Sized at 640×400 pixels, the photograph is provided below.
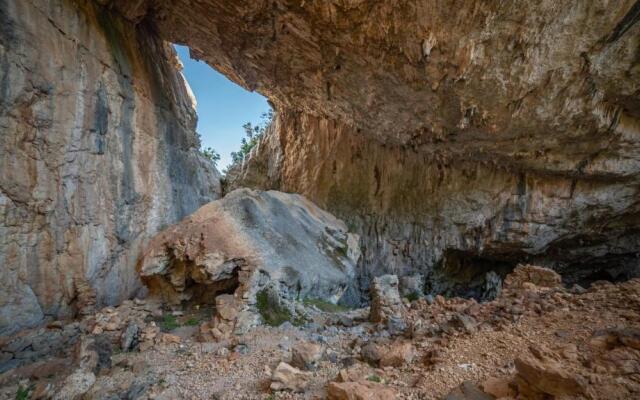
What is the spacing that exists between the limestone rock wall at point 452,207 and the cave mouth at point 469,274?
64 millimetres

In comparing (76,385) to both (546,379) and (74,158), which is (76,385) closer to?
(74,158)

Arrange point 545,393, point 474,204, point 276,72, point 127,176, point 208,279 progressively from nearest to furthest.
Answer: point 545,393
point 208,279
point 127,176
point 276,72
point 474,204

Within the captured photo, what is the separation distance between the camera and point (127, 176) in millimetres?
7648

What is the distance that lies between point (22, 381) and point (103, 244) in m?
3.33

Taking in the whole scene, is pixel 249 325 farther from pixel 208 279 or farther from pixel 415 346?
pixel 415 346

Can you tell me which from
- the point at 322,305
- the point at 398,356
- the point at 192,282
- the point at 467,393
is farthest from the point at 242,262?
the point at 467,393

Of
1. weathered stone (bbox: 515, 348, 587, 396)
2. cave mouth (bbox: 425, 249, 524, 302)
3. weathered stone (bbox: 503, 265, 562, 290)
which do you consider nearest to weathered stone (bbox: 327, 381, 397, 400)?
weathered stone (bbox: 515, 348, 587, 396)

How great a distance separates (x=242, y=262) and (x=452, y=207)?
28.6 feet

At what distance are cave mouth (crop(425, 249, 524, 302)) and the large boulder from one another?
6075 mm

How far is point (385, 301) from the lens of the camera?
19.1 feet

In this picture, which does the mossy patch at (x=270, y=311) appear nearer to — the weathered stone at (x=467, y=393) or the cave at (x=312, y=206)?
the cave at (x=312, y=206)

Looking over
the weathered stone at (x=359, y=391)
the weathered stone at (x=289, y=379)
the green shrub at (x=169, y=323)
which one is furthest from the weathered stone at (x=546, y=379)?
the green shrub at (x=169, y=323)

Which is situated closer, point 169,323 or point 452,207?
point 169,323

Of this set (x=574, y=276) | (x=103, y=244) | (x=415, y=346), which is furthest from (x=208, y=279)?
(x=574, y=276)
